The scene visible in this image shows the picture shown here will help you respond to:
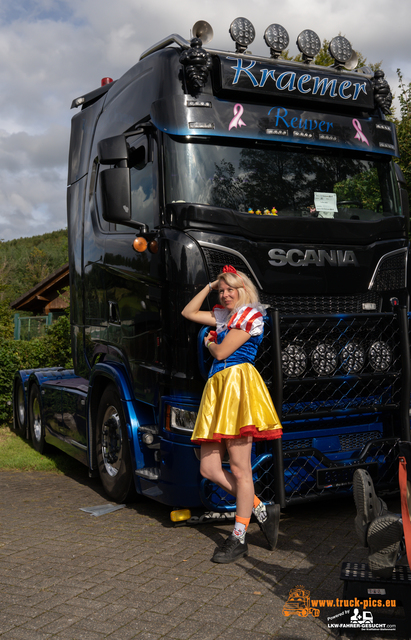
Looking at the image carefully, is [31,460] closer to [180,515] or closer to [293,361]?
[180,515]

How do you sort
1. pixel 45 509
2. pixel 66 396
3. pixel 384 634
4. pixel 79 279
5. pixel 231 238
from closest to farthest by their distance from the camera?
pixel 384 634 < pixel 231 238 < pixel 45 509 < pixel 79 279 < pixel 66 396

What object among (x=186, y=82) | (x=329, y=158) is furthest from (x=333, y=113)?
(x=186, y=82)

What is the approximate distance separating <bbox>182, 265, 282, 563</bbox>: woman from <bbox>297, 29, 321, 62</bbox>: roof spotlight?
2.34m

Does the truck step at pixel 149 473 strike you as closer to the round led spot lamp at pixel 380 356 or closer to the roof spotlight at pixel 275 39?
the round led spot lamp at pixel 380 356

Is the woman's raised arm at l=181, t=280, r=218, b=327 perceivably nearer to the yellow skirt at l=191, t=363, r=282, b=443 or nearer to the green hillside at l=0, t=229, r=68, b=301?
the yellow skirt at l=191, t=363, r=282, b=443

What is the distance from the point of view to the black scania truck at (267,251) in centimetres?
471

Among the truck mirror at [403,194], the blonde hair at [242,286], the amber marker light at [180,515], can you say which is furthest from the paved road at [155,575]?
the truck mirror at [403,194]

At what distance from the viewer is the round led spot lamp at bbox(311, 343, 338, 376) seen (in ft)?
15.7

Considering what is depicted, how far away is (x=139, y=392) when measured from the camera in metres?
5.20

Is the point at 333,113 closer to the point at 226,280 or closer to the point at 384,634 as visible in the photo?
the point at 226,280

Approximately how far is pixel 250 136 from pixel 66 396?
12.1ft

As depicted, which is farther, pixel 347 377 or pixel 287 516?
pixel 287 516

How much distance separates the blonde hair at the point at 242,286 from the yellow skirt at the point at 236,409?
444mm

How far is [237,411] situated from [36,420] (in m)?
5.37
